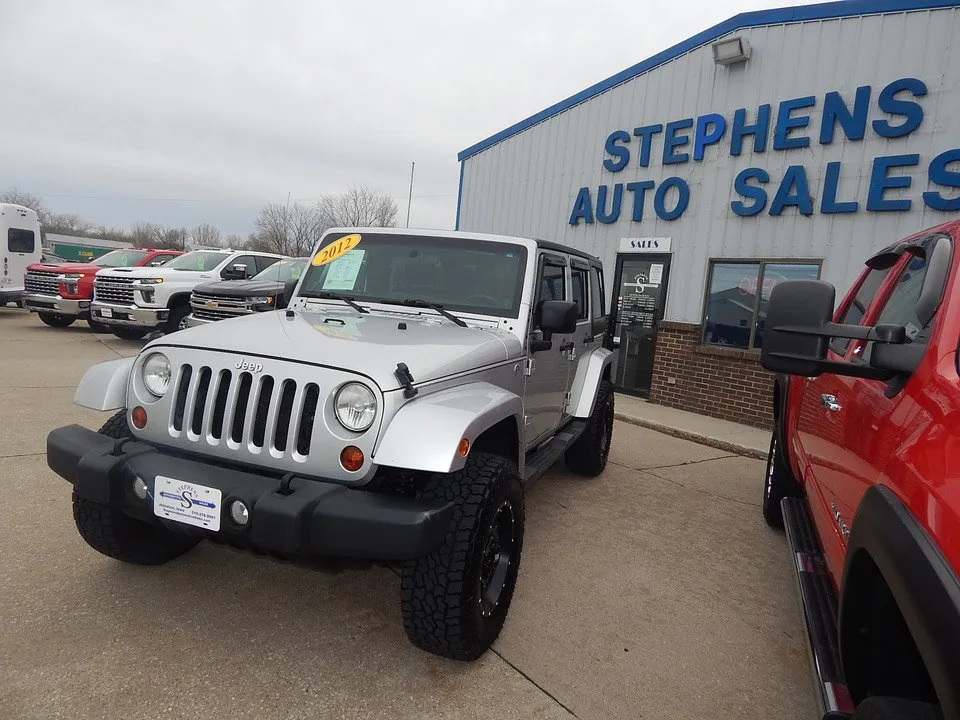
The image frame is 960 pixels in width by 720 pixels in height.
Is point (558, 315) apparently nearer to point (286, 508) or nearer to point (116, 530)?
point (286, 508)

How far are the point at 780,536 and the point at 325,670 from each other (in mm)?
3282

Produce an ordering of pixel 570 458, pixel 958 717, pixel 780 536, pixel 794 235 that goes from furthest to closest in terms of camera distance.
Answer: pixel 794 235
pixel 570 458
pixel 780 536
pixel 958 717

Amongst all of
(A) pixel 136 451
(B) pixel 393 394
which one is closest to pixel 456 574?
(B) pixel 393 394

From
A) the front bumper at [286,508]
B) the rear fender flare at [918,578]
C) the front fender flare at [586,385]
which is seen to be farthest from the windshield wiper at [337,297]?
the rear fender flare at [918,578]

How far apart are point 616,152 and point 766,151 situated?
2169 millimetres

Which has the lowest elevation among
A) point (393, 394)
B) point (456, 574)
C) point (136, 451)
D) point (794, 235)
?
point (456, 574)

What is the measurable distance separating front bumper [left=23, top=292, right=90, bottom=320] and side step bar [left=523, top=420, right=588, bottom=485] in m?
10.7

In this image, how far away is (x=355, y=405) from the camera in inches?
92.2

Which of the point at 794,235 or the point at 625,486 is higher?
the point at 794,235

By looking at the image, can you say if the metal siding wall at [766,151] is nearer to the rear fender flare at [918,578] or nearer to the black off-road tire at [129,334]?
the rear fender flare at [918,578]

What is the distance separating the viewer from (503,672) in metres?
2.54

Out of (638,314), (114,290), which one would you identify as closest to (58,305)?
(114,290)

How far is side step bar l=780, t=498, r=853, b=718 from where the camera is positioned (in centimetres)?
174

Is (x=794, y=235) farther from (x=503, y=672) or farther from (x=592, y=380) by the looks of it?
(x=503, y=672)
